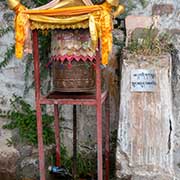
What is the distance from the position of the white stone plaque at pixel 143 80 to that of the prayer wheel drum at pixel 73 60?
12.2 inches

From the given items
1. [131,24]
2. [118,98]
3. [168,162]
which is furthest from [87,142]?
[131,24]

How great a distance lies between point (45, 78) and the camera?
10.6ft

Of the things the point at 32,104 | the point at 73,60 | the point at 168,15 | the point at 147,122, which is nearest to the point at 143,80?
the point at 147,122

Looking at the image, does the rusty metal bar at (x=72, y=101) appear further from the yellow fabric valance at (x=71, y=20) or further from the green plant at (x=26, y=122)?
the green plant at (x=26, y=122)

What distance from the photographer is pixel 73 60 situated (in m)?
2.54

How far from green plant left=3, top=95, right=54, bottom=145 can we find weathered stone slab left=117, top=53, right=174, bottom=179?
61cm

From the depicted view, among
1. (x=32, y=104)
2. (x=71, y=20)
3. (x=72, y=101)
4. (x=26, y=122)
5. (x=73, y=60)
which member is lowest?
(x=26, y=122)

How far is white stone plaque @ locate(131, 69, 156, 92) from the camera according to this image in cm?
278

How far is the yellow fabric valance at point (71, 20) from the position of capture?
7.55ft

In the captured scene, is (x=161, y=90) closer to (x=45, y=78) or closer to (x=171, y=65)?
(x=171, y=65)

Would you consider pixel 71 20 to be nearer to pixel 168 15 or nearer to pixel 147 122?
pixel 147 122

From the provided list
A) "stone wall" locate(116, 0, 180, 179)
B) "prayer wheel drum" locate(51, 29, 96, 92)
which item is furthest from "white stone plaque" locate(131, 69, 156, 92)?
"stone wall" locate(116, 0, 180, 179)

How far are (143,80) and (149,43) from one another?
0.91 ft

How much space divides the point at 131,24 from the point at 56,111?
0.83 metres
